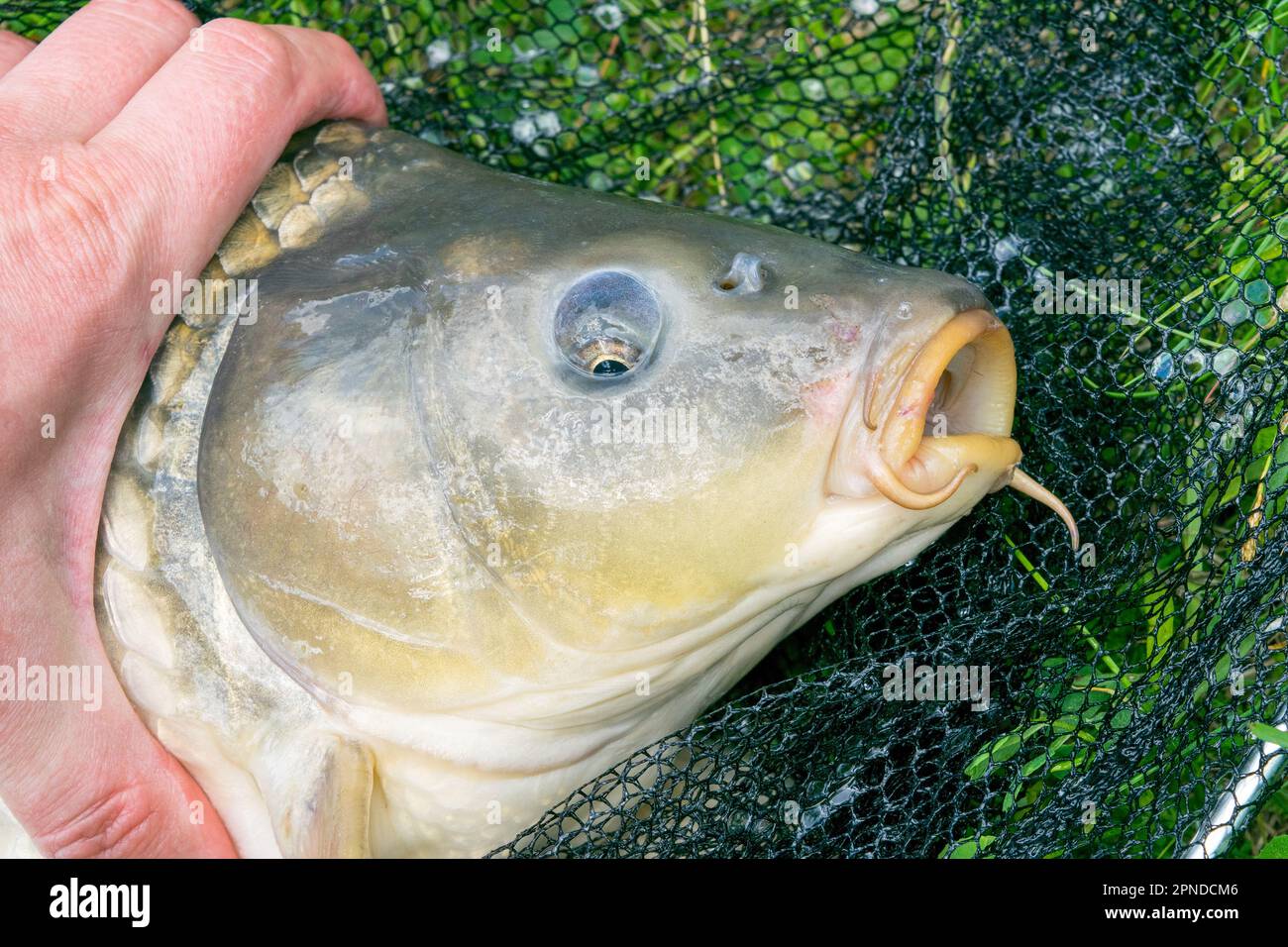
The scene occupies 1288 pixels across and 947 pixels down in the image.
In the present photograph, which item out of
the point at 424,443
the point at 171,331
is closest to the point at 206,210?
the point at 171,331

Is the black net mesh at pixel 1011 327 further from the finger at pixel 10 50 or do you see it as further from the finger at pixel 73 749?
the finger at pixel 73 749

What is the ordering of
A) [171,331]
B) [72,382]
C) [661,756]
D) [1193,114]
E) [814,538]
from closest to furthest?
[814,538], [72,382], [171,331], [661,756], [1193,114]

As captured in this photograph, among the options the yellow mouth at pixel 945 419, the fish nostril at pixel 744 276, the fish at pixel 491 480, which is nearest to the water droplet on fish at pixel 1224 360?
the fish at pixel 491 480

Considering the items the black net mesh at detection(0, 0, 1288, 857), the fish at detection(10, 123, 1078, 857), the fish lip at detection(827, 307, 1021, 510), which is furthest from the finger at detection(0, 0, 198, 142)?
the fish lip at detection(827, 307, 1021, 510)

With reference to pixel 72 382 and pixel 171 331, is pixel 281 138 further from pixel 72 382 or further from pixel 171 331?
pixel 72 382

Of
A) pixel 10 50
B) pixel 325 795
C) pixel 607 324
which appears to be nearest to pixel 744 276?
pixel 607 324

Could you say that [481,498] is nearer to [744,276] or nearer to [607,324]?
[607,324]
